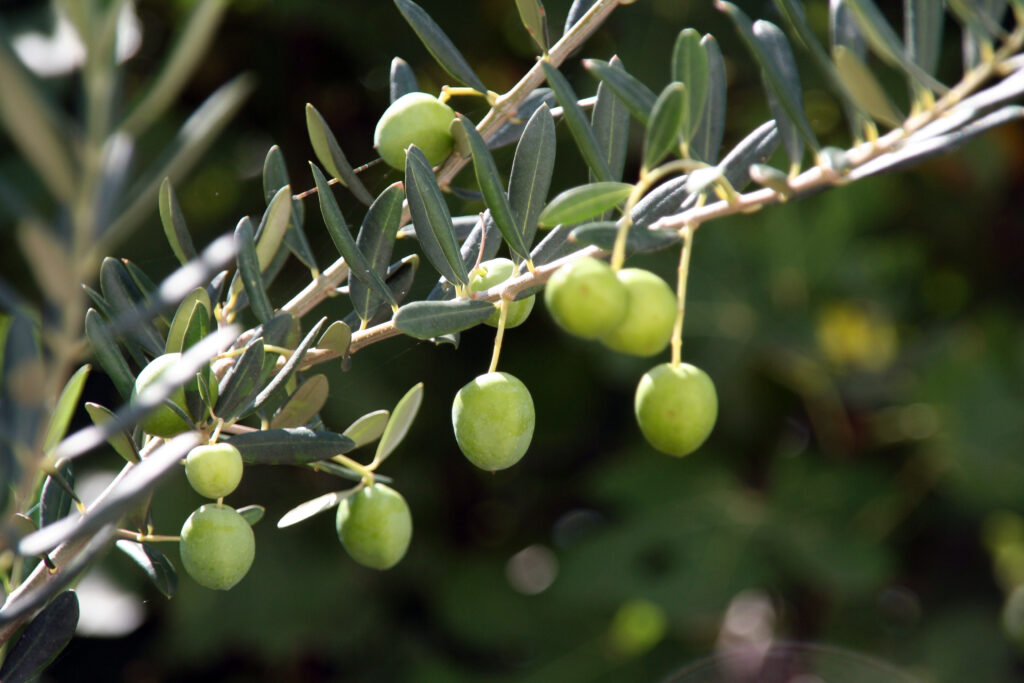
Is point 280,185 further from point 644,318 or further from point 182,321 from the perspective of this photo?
point 644,318

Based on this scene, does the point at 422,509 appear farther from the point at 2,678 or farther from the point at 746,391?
the point at 2,678

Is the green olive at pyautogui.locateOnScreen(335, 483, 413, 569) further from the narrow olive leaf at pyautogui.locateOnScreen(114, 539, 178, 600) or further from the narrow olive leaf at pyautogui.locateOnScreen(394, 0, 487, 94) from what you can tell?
the narrow olive leaf at pyautogui.locateOnScreen(394, 0, 487, 94)

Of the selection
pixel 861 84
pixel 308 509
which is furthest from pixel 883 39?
pixel 308 509

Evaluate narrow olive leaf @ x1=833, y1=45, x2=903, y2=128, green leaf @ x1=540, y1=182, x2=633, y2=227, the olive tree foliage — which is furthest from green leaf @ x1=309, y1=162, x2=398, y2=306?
narrow olive leaf @ x1=833, y1=45, x2=903, y2=128

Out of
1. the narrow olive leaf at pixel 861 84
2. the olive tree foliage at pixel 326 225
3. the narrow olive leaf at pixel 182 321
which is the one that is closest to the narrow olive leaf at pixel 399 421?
the olive tree foliage at pixel 326 225

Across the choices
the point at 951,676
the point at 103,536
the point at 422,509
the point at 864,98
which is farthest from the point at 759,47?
the point at 951,676
